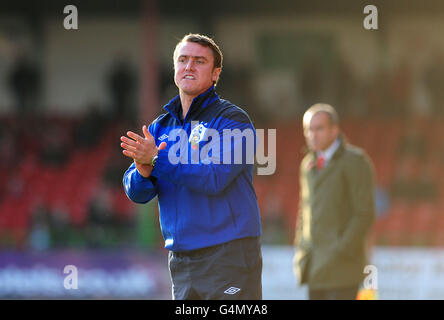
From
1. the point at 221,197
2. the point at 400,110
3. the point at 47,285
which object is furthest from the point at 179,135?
the point at 400,110

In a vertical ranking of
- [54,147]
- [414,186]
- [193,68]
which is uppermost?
[193,68]

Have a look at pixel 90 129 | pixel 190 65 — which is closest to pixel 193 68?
pixel 190 65

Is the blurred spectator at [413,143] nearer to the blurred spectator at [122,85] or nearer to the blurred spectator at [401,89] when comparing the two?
the blurred spectator at [401,89]

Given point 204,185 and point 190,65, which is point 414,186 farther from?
point 204,185

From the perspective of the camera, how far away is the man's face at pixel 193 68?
405 cm

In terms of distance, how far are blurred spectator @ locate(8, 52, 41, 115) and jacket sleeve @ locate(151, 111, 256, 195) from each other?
15.8 m

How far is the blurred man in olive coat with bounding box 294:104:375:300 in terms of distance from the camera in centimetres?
571

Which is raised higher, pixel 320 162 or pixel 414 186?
pixel 320 162

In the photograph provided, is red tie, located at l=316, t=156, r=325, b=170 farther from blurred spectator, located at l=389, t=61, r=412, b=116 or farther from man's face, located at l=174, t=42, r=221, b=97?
blurred spectator, located at l=389, t=61, r=412, b=116

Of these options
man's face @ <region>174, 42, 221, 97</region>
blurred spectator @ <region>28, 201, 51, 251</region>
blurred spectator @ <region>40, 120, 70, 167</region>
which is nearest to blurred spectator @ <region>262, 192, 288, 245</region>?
blurred spectator @ <region>28, 201, 51, 251</region>

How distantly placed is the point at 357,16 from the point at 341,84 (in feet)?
5.31

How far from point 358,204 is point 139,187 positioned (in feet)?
7.17

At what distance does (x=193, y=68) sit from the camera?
13.3 ft

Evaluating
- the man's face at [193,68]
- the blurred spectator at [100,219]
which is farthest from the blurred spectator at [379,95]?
the man's face at [193,68]
